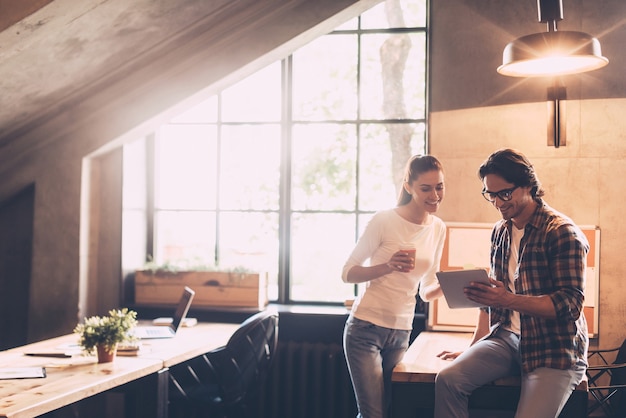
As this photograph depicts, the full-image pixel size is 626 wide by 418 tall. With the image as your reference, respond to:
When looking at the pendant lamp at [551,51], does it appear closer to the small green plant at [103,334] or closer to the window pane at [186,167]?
the small green plant at [103,334]

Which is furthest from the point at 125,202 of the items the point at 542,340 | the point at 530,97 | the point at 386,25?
the point at 542,340

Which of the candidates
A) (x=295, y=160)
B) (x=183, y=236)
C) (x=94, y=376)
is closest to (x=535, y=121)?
(x=295, y=160)

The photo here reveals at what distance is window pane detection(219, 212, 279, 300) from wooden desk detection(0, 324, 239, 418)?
2.76ft

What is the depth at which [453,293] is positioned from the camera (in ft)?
10.5

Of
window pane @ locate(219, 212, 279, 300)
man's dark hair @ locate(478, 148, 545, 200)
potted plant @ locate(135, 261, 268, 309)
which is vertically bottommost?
potted plant @ locate(135, 261, 268, 309)

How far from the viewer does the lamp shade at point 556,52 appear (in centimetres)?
342

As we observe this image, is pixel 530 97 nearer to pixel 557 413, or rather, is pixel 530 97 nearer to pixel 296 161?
pixel 296 161

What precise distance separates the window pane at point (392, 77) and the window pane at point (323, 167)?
27 centimetres

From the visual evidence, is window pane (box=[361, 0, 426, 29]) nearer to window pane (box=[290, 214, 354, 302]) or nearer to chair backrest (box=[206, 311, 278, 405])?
window pane (box=[290, 214, 354, 302])

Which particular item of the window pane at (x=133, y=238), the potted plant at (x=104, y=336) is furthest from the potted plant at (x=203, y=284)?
the potted plant at (x=104, y=336)

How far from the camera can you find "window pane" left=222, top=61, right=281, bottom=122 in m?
5.47

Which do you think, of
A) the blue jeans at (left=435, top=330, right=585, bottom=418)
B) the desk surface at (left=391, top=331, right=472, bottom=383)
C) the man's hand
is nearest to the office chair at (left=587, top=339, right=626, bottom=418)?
the desk surface at (left=391, top=331, right=472, bottom=383)

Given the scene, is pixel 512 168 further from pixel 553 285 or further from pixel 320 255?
pixel 320 255

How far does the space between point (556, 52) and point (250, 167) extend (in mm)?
2654
